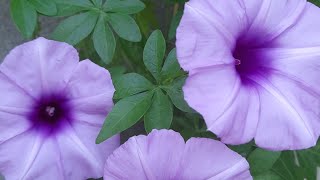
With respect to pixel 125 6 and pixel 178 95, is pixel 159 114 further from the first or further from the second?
pixel 125 6

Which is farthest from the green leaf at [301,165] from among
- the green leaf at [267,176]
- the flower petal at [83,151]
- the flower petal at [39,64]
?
the flower petal at [39,64]

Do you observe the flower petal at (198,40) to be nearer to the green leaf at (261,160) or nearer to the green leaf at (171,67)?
the green leaf at (171,67)

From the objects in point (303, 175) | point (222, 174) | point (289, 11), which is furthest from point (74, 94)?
point (303, 175)

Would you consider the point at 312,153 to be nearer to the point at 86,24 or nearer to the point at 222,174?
the point at 222,174

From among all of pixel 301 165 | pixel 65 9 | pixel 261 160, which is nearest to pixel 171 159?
pixel 261 160

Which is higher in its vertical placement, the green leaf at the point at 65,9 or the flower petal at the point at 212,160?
the green leaf at the point at 65,9

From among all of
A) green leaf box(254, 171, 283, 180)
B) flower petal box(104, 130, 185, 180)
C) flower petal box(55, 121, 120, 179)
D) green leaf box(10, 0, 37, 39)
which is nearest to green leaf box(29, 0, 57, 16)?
green leaf box(10, 0, 37, 39)

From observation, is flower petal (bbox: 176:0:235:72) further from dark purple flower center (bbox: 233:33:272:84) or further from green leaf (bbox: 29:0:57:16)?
green leaf (bbox: 29:0:57:16)
